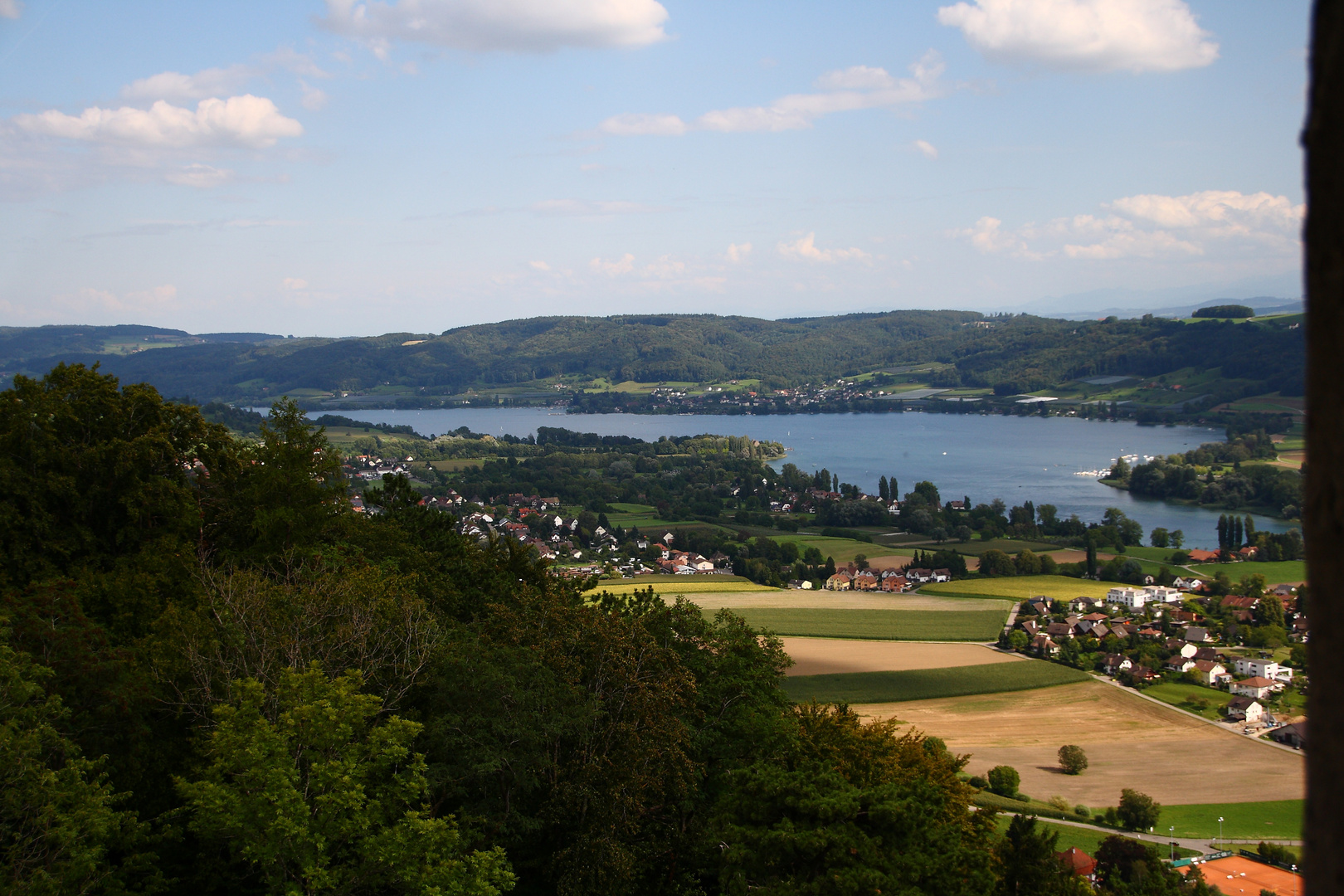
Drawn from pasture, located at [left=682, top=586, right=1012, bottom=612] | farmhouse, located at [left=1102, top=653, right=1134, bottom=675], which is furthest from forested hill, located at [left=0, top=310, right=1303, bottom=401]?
farmhouse, located at [left=1102, top=653, right=1134, bottom=675]

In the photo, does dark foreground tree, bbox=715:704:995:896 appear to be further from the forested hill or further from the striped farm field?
the forested hill

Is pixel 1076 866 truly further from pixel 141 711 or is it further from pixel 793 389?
pixel 793 389

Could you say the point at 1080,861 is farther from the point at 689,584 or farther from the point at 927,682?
the point at 689,584

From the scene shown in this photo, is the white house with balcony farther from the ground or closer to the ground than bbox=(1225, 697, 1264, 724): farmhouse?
farther from the ground

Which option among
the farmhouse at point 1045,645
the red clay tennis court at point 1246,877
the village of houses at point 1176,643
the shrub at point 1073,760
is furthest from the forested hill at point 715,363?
the red clay tennis court at point 1246,877

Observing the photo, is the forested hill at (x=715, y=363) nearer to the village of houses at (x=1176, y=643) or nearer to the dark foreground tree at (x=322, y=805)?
the village of houses at (x=1176, y=643)
